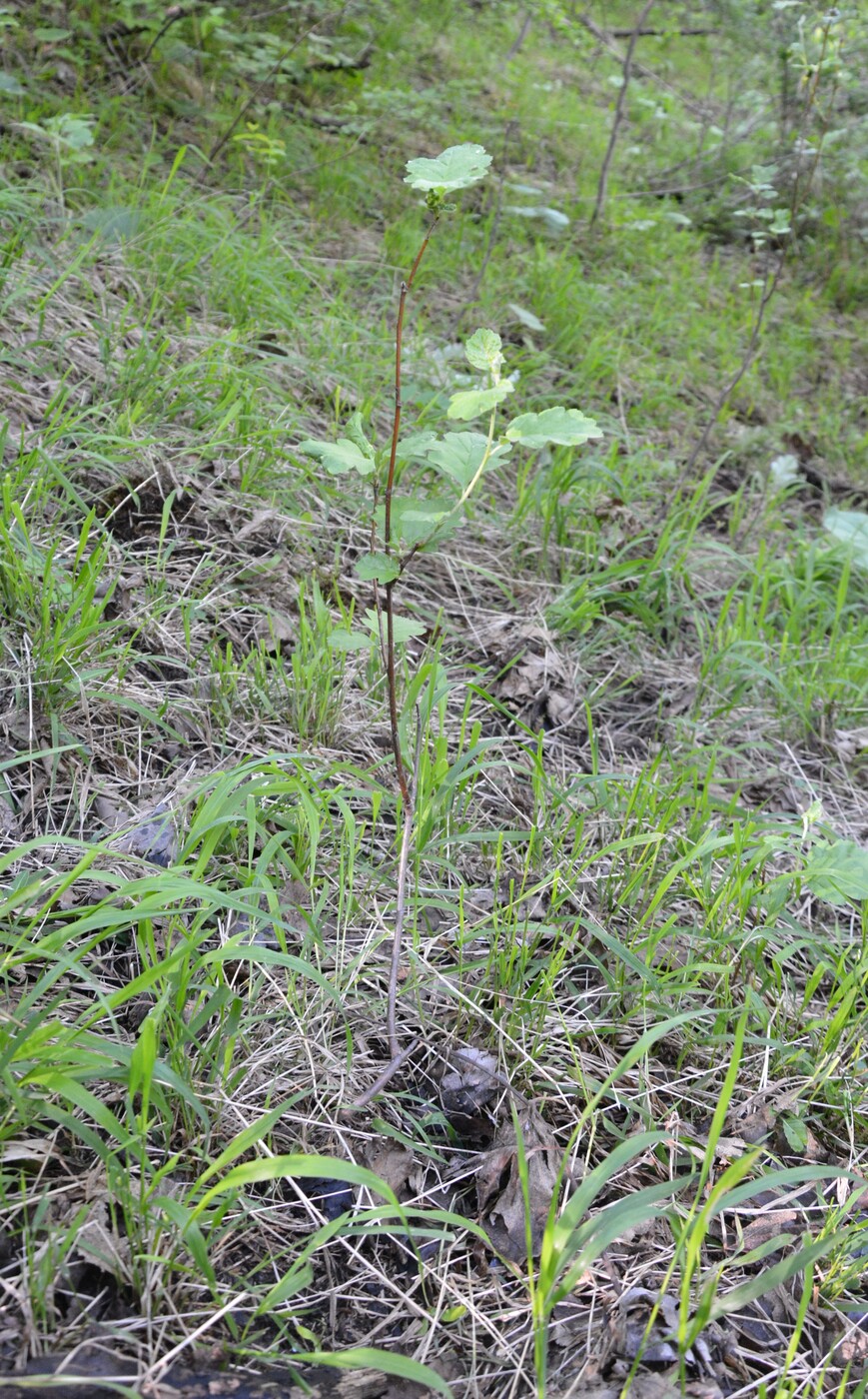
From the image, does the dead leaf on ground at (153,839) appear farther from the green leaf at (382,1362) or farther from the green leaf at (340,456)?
the green leaf at (382,1362)

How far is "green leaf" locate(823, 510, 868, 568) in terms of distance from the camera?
115 inches

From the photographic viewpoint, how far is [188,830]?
4.85 ft

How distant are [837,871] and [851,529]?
6.28 ft

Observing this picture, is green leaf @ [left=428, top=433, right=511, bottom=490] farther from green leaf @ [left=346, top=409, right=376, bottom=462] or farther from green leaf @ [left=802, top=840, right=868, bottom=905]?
green leaf @ [left=802, top=840, right=868, bottom=905]

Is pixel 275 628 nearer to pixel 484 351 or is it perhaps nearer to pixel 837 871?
pixel 484 351

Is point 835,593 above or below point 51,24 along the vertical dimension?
below

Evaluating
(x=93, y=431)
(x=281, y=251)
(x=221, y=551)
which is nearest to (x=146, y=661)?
(x=221, y=551)

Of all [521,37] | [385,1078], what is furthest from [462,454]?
[521,37]

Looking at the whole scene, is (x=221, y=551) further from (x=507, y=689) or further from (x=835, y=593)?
(x=835, y=593)

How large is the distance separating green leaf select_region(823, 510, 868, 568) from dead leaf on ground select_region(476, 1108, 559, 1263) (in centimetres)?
226

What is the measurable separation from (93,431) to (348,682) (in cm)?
85

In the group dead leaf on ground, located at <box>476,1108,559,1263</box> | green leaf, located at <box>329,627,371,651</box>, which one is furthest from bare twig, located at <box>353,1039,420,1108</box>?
green leaf, located at <box>329,627,371,651</box>

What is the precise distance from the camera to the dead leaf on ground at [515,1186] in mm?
1154

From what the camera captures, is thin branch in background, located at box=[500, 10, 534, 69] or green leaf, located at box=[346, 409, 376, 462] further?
thin branch in background, located at box=[500, 10, 534, 69]
